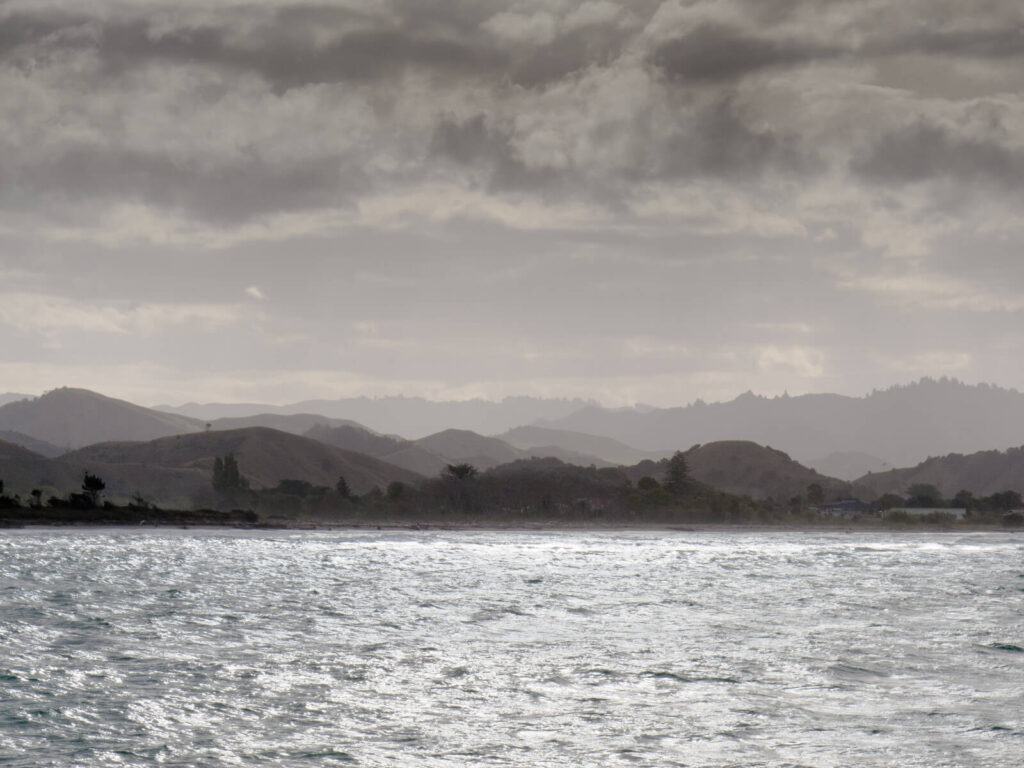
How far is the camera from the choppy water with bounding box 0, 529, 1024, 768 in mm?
34344

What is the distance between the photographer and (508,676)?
48656mm

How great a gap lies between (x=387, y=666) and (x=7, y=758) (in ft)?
69.8

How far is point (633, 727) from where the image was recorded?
37.2 m

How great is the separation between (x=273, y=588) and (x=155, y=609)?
24618 millimetres

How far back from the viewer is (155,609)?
83062 millimetres

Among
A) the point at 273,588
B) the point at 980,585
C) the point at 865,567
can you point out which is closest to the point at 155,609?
the point at 273,588

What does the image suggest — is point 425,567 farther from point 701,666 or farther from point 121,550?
point 701,666

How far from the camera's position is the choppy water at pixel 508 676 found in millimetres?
34344

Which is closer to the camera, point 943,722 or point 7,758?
point 7,758

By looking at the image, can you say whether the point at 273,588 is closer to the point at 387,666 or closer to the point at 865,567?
the point at 387,666

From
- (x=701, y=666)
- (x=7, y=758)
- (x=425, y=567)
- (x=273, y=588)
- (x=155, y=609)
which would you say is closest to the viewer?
(x=7, y=758)

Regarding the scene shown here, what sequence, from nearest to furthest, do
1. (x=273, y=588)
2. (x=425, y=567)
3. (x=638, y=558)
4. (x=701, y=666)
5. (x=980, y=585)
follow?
(x=701, y=666)
(x=273, y=588)
(x=980, y=585)
(x=425, y=567)
(x=638, y=558)

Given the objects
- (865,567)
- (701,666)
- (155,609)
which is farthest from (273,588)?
(865,567)

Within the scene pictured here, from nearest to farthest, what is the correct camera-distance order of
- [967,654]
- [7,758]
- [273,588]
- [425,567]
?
[7,758] → [967,654] → [273,588] → [425,567]
